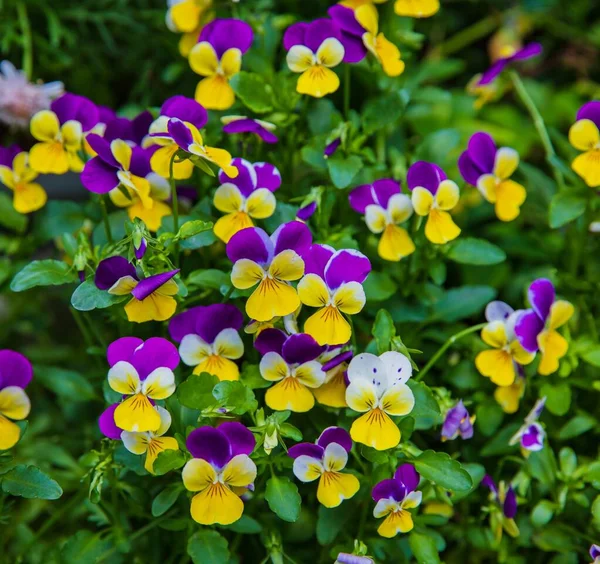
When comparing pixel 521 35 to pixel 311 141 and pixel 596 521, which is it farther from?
pixel 596 521

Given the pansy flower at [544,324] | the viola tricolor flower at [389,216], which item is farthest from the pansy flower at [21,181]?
the pansy flower at [544,324]

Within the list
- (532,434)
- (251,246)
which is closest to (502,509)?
(532,434)

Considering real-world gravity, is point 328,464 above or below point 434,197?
below

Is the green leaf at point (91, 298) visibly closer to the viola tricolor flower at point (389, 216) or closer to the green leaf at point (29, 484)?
the green leaf at point (29, 484)

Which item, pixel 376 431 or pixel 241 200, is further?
pixel 241 200

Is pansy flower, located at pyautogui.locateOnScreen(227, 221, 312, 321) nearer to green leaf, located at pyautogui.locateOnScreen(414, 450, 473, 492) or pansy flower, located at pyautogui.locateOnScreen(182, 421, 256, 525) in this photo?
pansy flower, located at pyautogui.locateOnScreen(182, 421, 256, 525)

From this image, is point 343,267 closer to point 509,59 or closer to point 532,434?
point 532,434

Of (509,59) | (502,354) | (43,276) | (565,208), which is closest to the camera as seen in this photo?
(43,276)

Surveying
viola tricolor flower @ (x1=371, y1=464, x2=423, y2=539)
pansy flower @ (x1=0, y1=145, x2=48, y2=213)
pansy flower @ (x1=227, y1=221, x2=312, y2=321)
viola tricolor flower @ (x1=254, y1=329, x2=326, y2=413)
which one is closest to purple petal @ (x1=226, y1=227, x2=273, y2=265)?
pansy flower @ (x1=227, y1=221, x2=312, y2=321)

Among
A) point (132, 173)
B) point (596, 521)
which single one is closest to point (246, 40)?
point (132, 173)
